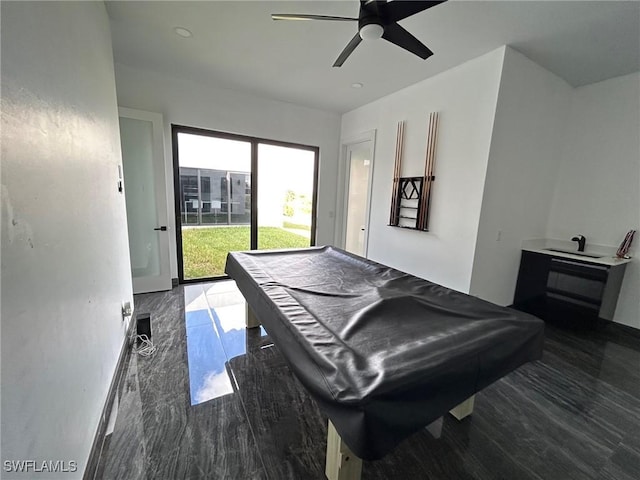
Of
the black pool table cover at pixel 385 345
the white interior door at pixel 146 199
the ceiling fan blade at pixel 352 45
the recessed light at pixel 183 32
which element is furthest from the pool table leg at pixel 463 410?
the recessed light at pixel 183 32

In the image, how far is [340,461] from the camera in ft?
3.60

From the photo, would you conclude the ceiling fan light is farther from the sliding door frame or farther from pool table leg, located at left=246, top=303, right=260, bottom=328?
the sliding door frame

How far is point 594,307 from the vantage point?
8.58 ft

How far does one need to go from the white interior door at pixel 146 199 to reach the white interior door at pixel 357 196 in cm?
286

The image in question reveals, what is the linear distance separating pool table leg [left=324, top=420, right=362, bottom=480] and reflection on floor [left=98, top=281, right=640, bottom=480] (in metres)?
0.13

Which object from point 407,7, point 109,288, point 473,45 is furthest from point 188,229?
point 473,45

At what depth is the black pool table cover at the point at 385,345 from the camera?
31.2 inches

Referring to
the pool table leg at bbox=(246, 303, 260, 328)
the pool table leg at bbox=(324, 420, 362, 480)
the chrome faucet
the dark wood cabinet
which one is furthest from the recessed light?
the chrome faucet

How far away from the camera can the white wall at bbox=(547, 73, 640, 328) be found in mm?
2748

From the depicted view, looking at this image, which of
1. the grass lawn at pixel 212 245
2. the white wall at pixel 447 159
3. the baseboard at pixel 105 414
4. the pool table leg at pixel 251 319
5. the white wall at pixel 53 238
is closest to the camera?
the white wall at pixel 53 238

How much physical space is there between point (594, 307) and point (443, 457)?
2.54 m

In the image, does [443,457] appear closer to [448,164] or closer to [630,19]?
[448,164]

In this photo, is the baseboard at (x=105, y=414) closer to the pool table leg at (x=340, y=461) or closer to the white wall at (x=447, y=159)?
the pool table leg at (x=340, y=461)

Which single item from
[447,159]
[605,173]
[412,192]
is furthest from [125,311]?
[605,173]
